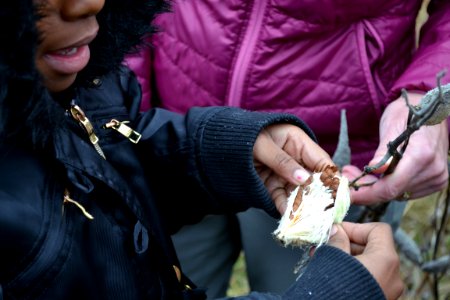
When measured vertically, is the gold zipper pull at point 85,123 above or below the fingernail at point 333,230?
above

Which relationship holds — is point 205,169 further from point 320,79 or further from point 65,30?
point 65,30

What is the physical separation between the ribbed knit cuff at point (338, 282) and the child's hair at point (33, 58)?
41 centimetres

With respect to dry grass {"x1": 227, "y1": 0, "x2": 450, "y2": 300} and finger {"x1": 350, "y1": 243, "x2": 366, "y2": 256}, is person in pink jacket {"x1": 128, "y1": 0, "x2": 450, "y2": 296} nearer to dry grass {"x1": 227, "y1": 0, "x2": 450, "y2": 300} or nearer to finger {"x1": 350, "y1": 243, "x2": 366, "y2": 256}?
finger {"x1": 350, "y1": 243, "x2": 366, "y2": 256}

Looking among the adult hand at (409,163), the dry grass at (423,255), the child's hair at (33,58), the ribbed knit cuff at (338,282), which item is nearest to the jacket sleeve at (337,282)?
the ribbed knit cuff at (338,282)

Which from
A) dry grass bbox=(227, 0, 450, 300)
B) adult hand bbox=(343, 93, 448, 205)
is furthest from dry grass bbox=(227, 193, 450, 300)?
adult hand bbox=(343, 93, 448, 205)

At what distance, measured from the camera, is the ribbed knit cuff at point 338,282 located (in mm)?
887

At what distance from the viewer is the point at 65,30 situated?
2.45ft

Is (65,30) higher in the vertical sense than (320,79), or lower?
higher

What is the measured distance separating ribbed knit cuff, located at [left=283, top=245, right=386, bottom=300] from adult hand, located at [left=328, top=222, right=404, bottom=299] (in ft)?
0.08

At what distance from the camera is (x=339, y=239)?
991mm

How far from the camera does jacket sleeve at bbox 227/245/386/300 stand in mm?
887

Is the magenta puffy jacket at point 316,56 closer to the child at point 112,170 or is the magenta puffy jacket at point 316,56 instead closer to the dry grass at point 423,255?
the child at point 112,170

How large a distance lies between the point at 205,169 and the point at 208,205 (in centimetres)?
11

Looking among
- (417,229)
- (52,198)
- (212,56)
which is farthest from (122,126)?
(417,229)
